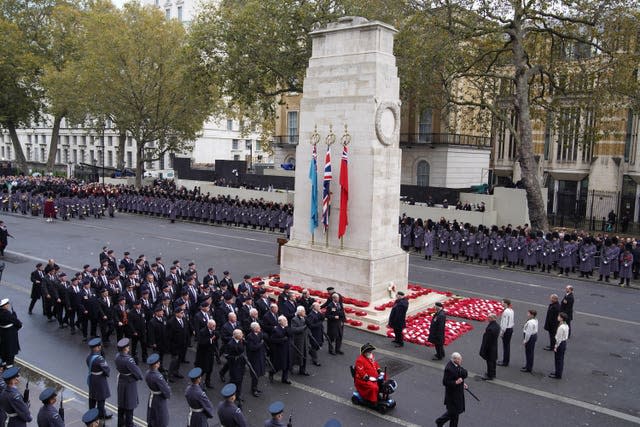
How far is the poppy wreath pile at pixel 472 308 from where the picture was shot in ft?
48.1

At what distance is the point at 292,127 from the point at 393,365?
34.8 metres

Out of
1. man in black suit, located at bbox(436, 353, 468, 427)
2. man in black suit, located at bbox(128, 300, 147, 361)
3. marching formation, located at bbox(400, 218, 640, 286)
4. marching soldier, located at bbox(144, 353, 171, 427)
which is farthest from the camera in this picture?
marching formation, located at bbox(400, 218, 640, 286)

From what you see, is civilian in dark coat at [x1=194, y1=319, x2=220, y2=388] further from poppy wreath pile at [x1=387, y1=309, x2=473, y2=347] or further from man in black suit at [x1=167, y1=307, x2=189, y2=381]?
poppy wreath pile at [x1=387, y1=309, x2=473, y2=347]

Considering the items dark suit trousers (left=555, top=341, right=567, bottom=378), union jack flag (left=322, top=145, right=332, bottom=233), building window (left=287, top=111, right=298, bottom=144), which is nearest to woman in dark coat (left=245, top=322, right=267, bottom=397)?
dark suit trousers (left=555, top=341, right=567, bottom=378)

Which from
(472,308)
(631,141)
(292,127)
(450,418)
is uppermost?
(292,127)

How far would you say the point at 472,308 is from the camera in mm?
15195

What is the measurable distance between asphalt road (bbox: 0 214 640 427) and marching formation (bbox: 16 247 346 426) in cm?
41

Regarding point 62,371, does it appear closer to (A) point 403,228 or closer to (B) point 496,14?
(A) point 403,228

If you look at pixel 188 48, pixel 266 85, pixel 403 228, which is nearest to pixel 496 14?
pixel 403 228

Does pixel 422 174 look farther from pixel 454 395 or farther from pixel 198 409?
pixel 198 409

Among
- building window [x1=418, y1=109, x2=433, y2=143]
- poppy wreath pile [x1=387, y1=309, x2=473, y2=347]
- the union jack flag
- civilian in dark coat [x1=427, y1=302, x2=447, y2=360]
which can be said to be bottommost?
poppy wreath pile [x1=387, y1=309, x2=473, y2=347]

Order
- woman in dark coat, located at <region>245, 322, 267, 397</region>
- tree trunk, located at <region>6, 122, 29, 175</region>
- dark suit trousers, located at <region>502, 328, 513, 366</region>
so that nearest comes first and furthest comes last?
woman in dark coat, located at <region>245, 322, 267, 397</region> → dark suit trousers, located at <region>502, 328, 513, 366</region> → tree trunk, located at <region>6, 122, 29, 175</region>

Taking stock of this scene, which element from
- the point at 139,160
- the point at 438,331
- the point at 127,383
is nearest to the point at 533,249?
the point at 438,331

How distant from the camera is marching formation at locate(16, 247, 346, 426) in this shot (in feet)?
27.5
